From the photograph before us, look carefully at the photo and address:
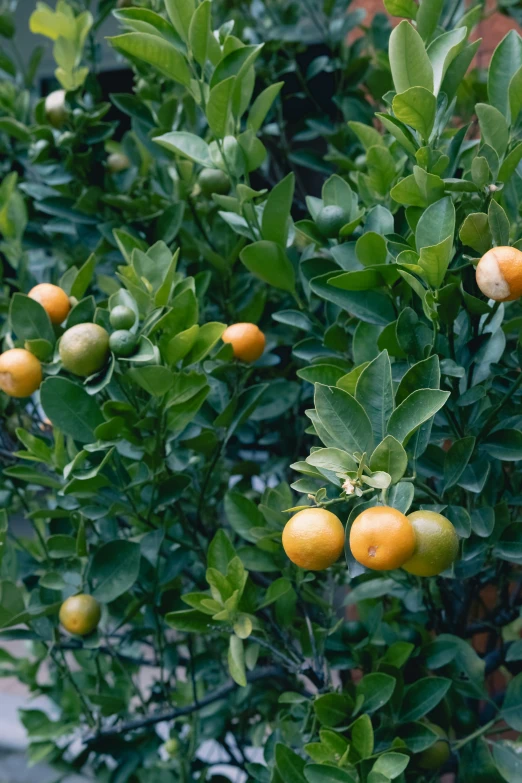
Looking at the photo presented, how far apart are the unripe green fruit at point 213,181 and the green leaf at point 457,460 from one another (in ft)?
1.67

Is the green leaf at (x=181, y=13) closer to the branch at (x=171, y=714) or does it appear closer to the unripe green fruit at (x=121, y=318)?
the unripe green fruit at (x=121, y=318)

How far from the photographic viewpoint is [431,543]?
0.53 meters

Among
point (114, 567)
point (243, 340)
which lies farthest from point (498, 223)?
point (114, 567)

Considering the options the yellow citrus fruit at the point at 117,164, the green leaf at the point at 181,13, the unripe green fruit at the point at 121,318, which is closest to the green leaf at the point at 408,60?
the green leaf at the point at 181,13

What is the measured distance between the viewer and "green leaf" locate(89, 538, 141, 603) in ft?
2.67

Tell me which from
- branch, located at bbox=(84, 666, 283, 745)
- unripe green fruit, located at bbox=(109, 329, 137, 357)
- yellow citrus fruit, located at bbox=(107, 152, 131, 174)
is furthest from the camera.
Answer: yellow citrus fruit, located at bbox=(107, 152, 131, 174)

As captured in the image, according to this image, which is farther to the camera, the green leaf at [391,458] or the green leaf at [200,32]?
the green leaf at [200,32]

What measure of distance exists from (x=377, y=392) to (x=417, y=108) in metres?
0.25

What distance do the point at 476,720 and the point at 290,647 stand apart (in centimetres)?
30

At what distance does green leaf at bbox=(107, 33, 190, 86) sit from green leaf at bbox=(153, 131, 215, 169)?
0.23 ft

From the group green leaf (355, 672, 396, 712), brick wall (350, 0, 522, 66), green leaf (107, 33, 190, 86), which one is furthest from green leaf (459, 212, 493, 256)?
brick wall (350, 0, 522, 66)

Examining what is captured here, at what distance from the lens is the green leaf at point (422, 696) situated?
78 cm

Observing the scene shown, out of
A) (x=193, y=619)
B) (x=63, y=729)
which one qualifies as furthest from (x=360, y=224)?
(x=63, y=729)

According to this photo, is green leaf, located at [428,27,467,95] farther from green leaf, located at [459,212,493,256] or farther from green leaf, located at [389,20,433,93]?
green leaf, located at [459,212,493,256]
